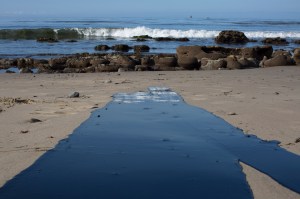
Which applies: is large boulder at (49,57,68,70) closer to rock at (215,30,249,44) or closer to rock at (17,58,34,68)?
rock at (17,58,34,68)

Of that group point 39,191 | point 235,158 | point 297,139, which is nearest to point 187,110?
point 297,139

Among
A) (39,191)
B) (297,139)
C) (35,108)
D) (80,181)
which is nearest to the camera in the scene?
(39,191)

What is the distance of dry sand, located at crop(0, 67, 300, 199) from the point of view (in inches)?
177

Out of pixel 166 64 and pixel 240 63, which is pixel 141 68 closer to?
pixel 166 64

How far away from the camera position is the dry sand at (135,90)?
450 centimetres

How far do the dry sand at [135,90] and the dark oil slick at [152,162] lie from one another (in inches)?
6.6

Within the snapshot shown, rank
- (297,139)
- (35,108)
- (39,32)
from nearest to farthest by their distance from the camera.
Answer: (297,139)
(35,108)
(39,32)

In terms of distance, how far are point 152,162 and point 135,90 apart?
5489 millimetres

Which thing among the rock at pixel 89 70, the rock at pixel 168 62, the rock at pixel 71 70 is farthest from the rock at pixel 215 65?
the rock at pixel 71 70

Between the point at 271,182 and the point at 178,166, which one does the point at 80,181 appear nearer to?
the point at 178,166

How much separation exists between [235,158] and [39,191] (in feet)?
6.59

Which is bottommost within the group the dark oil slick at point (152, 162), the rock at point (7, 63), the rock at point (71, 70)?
the rock at point (7, 63)

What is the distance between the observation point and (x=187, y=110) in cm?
727

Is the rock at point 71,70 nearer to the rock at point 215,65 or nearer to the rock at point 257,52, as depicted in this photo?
the rock at point 215,65
